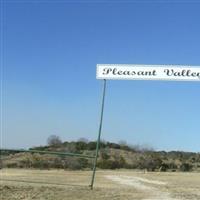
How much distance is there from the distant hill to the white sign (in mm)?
12075

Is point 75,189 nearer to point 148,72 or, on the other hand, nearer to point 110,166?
point 148,72

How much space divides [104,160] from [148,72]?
20996 mm

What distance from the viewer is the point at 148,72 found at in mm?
20312

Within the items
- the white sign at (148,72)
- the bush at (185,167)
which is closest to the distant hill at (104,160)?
the bush at (185,167)

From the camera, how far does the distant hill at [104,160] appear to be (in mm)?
34906

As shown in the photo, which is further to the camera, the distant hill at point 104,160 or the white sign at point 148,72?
the distant hill at point 104,160

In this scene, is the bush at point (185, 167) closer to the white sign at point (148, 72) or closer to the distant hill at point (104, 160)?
the distant hill at point (104, 160)

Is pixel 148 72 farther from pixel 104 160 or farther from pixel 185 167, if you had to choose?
pixel 185 167

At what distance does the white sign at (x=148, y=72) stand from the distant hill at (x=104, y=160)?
475 inches

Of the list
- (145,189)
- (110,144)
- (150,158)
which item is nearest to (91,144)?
(150,158)

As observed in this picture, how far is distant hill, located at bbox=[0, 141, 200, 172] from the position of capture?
3491 cm

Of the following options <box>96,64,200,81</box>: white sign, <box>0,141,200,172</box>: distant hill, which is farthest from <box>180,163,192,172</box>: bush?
<box>96,64,200,81</box>: white sign

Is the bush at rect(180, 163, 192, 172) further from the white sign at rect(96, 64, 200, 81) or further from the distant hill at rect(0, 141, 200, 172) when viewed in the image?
the white sign at rect(96, 64, 200, 81)

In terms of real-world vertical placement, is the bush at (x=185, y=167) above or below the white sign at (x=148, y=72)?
below
